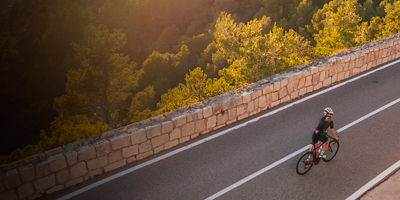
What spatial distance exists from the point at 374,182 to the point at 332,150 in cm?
108

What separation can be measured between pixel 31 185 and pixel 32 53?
6225 centimetres

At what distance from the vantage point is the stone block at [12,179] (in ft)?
19.1

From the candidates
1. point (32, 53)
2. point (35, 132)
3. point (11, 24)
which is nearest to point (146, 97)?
point (35, 132)

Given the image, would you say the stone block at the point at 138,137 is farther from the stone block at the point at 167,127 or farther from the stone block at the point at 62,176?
the stone block at the point at 62,176

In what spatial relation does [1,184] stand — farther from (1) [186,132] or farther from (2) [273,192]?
(2) [273,192]

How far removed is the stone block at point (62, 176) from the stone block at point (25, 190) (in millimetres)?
479

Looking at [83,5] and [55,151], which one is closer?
[55,151]

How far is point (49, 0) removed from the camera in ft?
242

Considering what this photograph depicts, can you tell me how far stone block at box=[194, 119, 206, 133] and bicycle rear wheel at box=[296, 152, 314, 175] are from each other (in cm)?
256

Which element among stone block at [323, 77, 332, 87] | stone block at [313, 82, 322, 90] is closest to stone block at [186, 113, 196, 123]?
stone block at [313, 82, 322, 90]

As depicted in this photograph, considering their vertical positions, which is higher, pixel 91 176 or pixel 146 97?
pixel 91 176

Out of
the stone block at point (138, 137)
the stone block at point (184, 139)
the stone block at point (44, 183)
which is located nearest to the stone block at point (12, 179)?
the stone block at point (44, 183)

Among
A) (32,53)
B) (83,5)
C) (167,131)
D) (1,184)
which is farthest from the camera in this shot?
(83,5)

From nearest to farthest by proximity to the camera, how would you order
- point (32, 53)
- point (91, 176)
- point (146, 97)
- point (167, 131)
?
1. point (91, 176)
2. point (167, 131)
3. point (146, 97)
4. point (32, 53)
